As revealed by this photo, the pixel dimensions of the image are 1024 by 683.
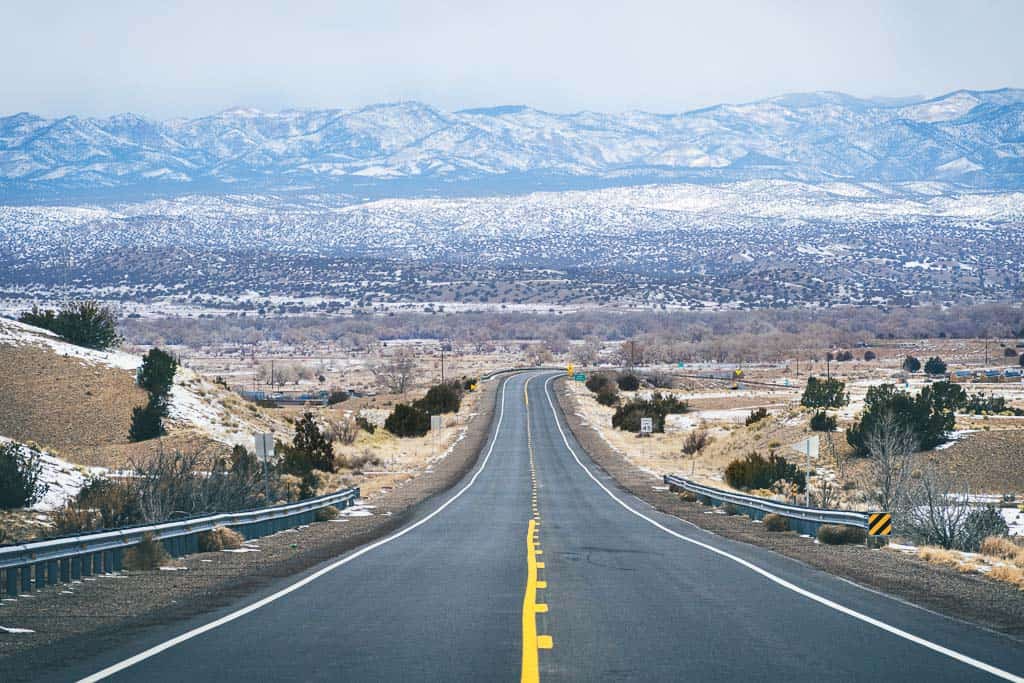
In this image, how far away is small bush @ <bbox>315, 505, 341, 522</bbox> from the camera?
3056 centimetres

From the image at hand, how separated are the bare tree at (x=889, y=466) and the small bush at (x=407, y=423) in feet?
102

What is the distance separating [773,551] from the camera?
2298 centimetres

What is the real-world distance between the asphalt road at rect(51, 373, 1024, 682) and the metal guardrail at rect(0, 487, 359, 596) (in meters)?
2.70

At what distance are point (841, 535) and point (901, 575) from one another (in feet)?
18.8

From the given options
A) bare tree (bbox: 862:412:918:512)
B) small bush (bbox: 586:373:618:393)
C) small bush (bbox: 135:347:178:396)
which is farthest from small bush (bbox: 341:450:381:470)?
small bush (bbox: 586:373:618:393)

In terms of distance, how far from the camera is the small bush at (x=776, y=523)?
28.4m

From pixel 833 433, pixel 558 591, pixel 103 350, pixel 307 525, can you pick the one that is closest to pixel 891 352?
pixel 833 433

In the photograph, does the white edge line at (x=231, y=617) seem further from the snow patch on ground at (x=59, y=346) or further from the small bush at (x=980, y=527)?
the snow patch on ground at (x=59, y=346)

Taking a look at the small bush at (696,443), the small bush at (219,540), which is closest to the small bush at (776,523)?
the small bush at (219,540)

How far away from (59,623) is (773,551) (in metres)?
13.1

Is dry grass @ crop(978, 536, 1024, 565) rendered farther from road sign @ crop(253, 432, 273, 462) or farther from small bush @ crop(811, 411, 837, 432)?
small bush @ crop(811, 411, 837, 432)

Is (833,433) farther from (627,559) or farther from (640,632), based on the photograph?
(640,632)

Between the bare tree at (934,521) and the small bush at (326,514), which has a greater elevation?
the bare tree at (934,521)

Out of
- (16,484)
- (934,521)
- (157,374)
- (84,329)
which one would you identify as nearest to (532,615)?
(934,521)
